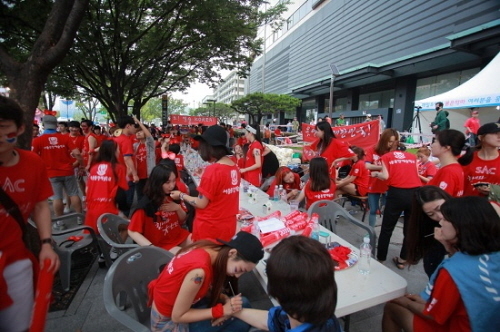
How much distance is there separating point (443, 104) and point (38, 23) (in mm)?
13471

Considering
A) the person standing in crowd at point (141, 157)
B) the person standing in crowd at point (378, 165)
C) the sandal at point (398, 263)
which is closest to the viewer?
the sandal at point (398, 263)

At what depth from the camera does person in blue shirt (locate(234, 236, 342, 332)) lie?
46.0 inches

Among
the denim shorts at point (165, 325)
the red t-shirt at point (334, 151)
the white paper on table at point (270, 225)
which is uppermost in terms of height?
the red t-shirt at point (334, 151)

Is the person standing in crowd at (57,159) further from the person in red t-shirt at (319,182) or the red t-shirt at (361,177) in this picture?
the red t-shirt at (361,177)

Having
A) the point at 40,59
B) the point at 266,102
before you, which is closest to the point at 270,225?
the point at 40,59

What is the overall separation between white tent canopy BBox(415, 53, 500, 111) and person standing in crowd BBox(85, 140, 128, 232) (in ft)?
35.4

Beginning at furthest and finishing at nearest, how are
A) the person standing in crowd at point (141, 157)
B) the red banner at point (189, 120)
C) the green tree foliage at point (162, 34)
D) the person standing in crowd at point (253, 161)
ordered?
the red banner at point (189, 120) < the green tree foliage at point (162, 34) < the person standing in crowd at point (141, 157) < the person standing in crowd at point (253, 161)

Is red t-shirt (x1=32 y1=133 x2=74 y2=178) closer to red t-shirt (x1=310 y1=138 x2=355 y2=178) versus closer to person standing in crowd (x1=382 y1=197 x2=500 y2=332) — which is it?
red t-shirt (x1=310 y1=138 x2=355 y2=178)

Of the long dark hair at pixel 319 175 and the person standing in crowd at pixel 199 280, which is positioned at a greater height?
the long dark hair at pixel 319 175

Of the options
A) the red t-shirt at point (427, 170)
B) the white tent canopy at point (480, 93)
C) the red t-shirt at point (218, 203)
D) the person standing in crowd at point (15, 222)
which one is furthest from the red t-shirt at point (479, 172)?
the white tent canopy at point (480, 93)

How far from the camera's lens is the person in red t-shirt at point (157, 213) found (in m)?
2.67

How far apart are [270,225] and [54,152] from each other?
4.41 m

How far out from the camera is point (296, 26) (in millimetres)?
38656

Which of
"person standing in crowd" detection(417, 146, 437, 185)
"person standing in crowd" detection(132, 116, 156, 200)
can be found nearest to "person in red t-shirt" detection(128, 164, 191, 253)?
"person standing in crowd" detection(132, 116, 156, 200)
